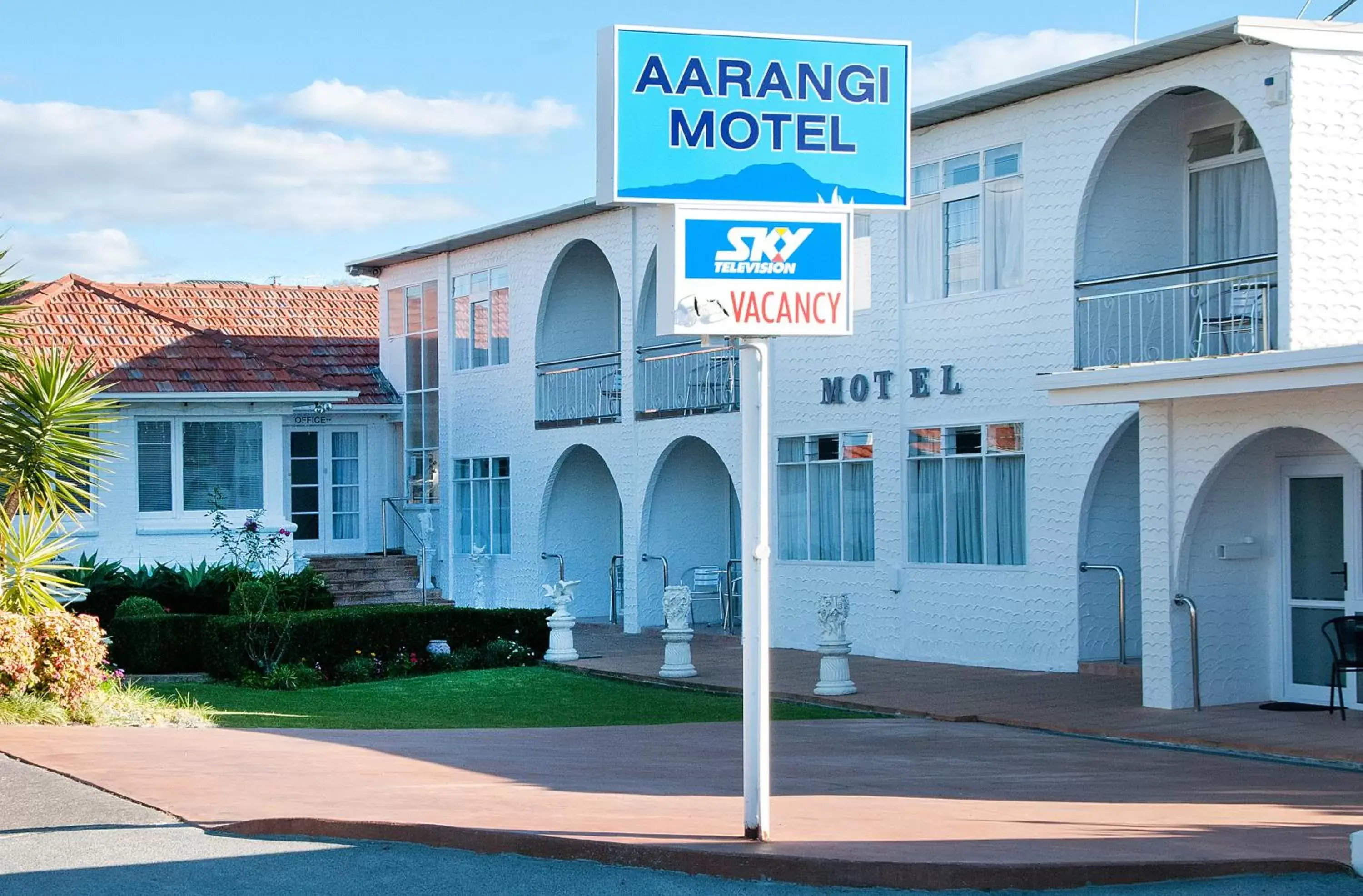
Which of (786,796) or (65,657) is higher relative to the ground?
(65,657)

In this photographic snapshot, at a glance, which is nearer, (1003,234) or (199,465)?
(1003,234)

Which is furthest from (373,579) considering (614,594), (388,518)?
(614,594)

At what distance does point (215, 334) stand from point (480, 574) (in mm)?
6053

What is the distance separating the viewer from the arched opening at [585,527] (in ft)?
94.5

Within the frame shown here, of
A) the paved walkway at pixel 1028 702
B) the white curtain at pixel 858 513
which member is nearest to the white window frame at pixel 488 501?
the paved walkway at pixel 1028 702

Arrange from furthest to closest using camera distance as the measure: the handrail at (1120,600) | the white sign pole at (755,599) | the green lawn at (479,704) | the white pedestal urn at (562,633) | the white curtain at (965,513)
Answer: the white pedestal urn at (562,633)
the white curtain at (965,513)
the handrail at (1120,600)
the green lawn at (479,704)
the white sign pole at (755,599)

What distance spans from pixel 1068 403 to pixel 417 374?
60.8 ft

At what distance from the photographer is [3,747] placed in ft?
39.9

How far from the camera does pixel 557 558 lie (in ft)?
93.5

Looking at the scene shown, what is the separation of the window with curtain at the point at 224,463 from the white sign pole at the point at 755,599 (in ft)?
66.9

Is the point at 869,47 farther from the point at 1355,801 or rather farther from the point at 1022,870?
the point at 1355,801

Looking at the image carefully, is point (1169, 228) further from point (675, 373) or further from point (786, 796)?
point (786, 796)

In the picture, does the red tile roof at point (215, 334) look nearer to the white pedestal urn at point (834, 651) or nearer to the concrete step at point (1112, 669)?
the white pedestal urn at point (834, 651)

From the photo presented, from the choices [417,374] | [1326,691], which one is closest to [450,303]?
[417,374]
